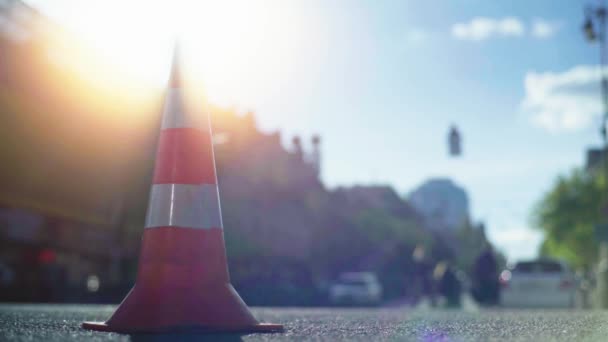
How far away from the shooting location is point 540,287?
22.9 m

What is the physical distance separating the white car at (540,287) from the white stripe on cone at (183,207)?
59.5 ft

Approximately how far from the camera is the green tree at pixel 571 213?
67.5 meters

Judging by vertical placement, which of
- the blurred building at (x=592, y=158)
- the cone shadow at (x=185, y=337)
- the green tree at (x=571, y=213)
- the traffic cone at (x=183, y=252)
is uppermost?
the blurred building at (x=592, y=158)

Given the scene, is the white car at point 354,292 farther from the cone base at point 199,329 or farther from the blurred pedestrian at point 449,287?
the cone base at point 199,329

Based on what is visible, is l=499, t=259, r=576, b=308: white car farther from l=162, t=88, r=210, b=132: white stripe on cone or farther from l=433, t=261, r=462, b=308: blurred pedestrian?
l=162, t=88, r=210, b=132: white stripe on cone

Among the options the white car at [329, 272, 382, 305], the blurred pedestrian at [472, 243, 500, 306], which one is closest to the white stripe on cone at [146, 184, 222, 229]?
the blurred pedestrian at [472, 243, 500, 306]

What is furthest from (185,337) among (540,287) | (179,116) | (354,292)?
(354,292)

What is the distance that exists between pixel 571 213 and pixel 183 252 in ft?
220

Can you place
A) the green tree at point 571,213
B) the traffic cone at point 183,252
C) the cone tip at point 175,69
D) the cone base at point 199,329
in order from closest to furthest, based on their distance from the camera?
the cone base at point 199,329 → the traffic cone at point 183,252 → the cone tip at point 175,69 → the green tree at point 571,213

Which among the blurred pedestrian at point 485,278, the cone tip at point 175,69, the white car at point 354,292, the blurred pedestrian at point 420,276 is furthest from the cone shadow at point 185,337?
the white car at point 354,292

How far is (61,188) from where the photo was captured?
36344 millimetres

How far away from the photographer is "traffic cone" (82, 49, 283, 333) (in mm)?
5570

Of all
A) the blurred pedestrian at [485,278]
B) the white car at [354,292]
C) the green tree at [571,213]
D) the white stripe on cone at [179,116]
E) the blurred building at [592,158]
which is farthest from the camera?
the blurred building at [592,158]

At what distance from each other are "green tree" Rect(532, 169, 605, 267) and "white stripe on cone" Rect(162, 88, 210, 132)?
64041 millimetres
